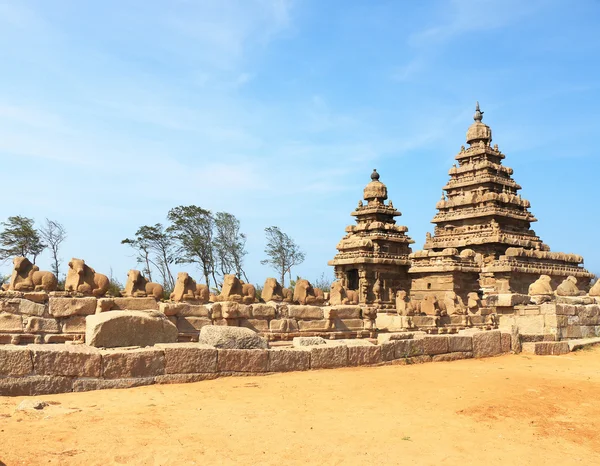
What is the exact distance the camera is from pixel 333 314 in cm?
1338

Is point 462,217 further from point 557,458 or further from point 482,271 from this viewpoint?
point 557,458

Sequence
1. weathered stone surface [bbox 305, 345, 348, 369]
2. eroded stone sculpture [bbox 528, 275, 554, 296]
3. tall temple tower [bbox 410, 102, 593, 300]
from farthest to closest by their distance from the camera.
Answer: tall temple tower [bbox 410, 102, 593, 300]
eroded stone sculpture [bbox 528, 275, 554, 296]
weathered stone surface [bbox 305, 345, 348, 369]

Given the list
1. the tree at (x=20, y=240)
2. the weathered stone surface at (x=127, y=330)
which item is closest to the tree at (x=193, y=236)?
the tree at (x=20, y=240)

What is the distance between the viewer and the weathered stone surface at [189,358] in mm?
7047

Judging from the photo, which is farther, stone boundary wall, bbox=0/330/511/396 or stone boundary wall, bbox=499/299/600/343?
stone boundary wall, bbox=499/299/600/343

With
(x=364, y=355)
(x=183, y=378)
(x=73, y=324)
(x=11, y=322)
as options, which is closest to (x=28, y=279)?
(x=11, y=322)

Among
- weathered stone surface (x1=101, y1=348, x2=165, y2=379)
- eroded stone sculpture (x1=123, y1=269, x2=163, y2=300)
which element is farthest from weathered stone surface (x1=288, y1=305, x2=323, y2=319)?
weathered stone surface (x1=101, y1=348, x2=165, y2=379)

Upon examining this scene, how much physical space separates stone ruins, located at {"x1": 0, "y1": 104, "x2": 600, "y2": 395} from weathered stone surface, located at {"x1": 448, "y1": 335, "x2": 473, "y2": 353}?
0.09 feet

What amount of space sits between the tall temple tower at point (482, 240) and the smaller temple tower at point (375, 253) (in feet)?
4.70

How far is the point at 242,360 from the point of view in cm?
764

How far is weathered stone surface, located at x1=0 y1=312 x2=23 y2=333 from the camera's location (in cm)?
1060

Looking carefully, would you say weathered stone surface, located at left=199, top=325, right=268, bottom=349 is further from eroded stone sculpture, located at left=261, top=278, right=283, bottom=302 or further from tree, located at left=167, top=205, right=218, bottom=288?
tree, located at left=167, top=205, right=218, bottom=288

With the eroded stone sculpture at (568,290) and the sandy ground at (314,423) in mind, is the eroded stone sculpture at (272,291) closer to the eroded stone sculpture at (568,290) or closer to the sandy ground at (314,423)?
the sandy ground at (314,423)

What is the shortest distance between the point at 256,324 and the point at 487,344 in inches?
197
